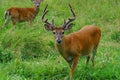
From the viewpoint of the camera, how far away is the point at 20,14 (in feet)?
41.3

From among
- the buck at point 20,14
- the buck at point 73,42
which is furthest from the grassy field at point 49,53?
the buck at point 73,42

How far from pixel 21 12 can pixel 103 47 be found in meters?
3.26

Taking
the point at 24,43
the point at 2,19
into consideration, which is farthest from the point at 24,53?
the point at 2,19

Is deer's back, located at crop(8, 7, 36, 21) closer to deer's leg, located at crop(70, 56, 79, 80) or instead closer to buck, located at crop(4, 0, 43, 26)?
buck, located at crop(4, 0, 43, 26)

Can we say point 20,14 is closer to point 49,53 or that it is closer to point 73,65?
point 49,53

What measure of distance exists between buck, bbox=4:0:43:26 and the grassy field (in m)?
0.19

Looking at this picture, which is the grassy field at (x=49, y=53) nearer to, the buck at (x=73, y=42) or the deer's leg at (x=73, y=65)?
the deer's leg at (x=73, y=65)

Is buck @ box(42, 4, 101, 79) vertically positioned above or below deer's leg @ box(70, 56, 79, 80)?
above

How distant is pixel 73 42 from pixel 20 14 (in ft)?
15.7

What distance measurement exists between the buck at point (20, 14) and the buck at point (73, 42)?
382cm

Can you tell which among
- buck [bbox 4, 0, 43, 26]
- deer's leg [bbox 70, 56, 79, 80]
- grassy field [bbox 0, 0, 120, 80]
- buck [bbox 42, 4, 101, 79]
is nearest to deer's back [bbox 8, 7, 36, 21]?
buck [bbox 4, 0, 43, 26]

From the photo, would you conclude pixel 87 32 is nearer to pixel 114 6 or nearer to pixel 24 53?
pixel 24 53

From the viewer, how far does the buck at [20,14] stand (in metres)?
12.0

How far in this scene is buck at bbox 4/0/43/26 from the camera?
39.4ft
